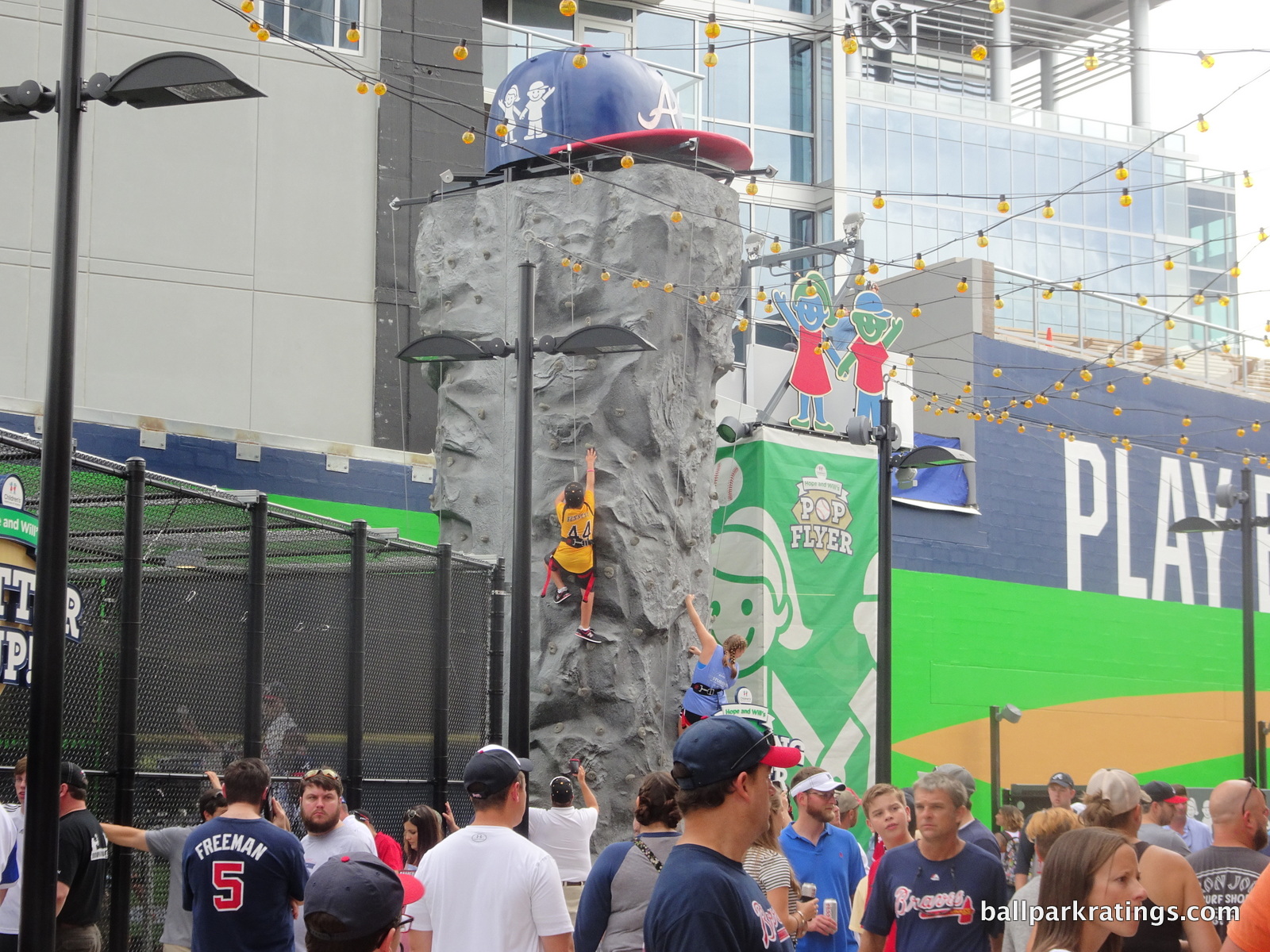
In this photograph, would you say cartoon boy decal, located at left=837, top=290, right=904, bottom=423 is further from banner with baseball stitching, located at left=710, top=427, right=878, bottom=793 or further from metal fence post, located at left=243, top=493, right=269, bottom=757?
metal fence post, located at left=243, top=493, right=269, bottom=757

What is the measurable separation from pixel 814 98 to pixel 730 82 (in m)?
2.09

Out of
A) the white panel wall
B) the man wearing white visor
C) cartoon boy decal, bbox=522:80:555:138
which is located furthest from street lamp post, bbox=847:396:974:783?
the white panel wall

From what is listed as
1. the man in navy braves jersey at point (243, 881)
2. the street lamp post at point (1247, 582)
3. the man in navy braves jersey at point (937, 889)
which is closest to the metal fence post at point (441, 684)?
the man in navy braves jersey at point (243, 881)

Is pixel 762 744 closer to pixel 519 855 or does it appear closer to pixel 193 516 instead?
pixel 519 855

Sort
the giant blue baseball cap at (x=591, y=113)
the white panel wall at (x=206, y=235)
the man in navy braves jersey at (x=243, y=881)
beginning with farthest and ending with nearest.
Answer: the white panel wall at (x=206, y=235) → the giant blue baseball cap at (x=591, y=113) → the man in navy braves jersey at (x=243, y=881)

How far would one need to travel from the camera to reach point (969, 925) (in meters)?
6.20

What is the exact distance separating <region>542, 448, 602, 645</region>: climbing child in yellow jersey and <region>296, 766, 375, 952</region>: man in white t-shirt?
8103mm

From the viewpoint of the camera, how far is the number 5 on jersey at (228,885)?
21.4 ft

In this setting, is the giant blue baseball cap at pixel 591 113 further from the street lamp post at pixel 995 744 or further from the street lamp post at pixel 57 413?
the street lamp post at pixel 995 744

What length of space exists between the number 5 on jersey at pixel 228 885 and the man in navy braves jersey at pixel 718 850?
10.0 feet

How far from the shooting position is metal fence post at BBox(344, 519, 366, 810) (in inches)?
450

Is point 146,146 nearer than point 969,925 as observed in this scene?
No

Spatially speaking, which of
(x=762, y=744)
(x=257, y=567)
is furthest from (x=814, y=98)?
(x=762, y=744)

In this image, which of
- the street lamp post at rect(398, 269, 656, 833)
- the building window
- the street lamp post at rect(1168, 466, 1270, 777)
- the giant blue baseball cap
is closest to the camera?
the street lamp post at rect(398, 269, 656, 833)
